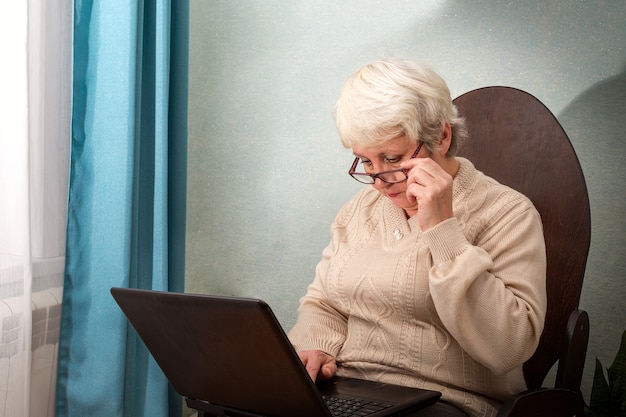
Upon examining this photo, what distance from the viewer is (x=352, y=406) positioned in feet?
4.01

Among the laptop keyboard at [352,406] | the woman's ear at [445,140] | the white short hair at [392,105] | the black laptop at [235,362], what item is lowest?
the laptop keyboard at [352,406]

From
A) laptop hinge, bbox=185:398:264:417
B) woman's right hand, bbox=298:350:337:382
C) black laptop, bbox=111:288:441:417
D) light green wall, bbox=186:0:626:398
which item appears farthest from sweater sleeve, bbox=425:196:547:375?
light green wall, bbox=186:0:626:398

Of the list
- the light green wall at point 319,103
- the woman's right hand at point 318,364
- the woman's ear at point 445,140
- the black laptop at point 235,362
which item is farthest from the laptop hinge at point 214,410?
the light green wall at point 319,103

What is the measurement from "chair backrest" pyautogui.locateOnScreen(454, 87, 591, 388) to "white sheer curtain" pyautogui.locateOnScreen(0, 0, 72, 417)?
1.03 m

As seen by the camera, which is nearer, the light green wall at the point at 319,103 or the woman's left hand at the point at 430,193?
the woman's left hand at the point at 430,193

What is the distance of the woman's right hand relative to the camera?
147 centimetres

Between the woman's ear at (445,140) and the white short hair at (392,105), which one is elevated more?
the white short hair at (392,105)

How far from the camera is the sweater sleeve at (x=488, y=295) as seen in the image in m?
1.30

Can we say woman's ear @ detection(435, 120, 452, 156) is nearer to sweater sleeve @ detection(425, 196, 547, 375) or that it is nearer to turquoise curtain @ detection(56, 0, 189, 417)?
sweater sleeve @ detection(425, 196, 547, 375)

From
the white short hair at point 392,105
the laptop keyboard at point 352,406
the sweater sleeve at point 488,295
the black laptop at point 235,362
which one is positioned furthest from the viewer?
the white short hair at point 392,105

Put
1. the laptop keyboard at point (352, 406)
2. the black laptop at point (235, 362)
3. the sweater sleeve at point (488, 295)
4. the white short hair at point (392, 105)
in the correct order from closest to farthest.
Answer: the black laptop at point (235, 362) < the laptop keyboard at point (352, 406) < the sweater sleeve at point (488, 295) < the white short hair at point (392, 105)


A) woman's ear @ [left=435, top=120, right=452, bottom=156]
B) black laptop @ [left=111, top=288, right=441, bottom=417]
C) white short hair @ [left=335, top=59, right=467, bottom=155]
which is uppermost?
Answer: white short hair @ [left=335, top=59, right=467, bottom=155]

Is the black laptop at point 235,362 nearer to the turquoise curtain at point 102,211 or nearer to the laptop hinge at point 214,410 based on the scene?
the laptop hinge at point 214,410

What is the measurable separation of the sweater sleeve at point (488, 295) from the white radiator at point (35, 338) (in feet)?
3.14
